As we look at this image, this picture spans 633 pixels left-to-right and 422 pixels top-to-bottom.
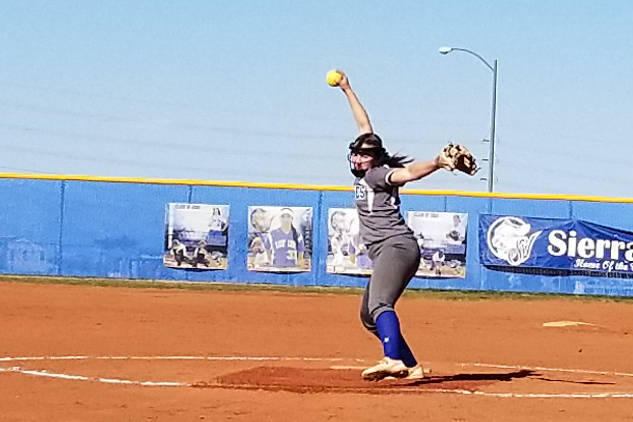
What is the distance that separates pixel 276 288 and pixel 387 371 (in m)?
17.7

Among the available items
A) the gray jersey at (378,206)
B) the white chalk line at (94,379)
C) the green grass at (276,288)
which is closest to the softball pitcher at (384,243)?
the gray jersey at (378,206)

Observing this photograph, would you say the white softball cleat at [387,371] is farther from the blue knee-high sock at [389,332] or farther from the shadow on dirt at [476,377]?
the shadow on dirt at [476,377]

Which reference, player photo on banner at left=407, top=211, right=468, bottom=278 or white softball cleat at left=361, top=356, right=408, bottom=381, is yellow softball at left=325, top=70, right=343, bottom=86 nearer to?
white softball cleat at left=361, top=356, right=408, bottom=381

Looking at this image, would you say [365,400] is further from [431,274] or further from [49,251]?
[49,251]

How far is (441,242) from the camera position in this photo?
26.4m

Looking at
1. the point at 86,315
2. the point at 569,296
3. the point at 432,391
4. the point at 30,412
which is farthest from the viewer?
the point at 569,296

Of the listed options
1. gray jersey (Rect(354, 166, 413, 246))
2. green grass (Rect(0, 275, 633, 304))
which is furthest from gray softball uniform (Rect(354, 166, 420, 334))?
green grass (Rect(0, 275, 633, 304))

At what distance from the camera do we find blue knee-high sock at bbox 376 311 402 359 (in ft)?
27.3

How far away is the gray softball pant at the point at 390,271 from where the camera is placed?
842cm

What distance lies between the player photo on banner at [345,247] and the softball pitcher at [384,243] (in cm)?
1761

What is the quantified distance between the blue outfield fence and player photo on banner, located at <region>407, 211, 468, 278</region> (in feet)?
0.55

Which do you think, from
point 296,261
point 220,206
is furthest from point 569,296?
point 220,206

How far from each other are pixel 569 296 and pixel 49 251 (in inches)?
462

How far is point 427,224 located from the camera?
2644cm
